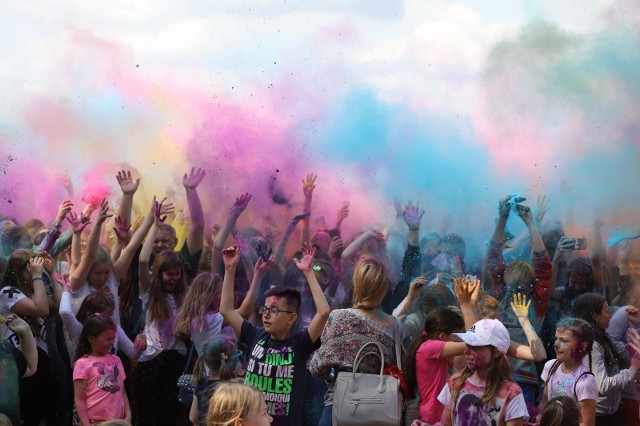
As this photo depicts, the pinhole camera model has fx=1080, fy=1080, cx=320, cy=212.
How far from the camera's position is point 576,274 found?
7.70 meters

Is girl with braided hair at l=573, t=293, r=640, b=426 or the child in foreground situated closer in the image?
girl with braided hair at l=573, t=293, r=640, b=426

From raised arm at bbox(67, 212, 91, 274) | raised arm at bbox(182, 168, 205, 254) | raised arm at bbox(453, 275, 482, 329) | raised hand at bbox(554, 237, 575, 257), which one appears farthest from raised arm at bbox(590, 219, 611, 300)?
raised arm at bbox(67, 212, 91, 274)

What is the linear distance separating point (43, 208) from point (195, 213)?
6.40 feet

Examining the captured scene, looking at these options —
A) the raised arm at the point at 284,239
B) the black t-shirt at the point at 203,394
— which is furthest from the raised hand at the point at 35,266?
the raised arm at the point at 284,239

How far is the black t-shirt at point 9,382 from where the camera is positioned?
696cm

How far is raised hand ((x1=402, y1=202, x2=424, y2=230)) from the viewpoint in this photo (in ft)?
26.9

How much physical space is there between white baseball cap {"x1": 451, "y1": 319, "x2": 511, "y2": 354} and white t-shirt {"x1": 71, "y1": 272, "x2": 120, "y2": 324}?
314 cm

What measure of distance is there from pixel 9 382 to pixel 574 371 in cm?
358

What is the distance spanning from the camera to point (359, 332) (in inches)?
227

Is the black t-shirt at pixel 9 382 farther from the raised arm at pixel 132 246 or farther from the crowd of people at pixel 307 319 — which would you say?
the raised arm at pixel 132 246

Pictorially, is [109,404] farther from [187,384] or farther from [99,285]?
[99,285]

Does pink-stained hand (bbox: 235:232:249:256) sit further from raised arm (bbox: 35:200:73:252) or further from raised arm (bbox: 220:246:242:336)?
raised arm (bbox: 220:246:242:336)

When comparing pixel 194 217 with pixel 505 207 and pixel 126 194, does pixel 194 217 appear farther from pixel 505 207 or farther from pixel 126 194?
pixel 505 207

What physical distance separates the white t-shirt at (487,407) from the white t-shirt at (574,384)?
2.23 ft
